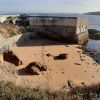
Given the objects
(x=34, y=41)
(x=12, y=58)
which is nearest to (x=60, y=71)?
(x=12, y=58)

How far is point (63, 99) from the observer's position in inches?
296

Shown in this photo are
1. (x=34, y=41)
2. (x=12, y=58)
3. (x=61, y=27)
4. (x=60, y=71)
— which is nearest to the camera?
(x=60, y=71)

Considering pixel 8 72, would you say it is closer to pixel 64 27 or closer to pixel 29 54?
pixel 29 54

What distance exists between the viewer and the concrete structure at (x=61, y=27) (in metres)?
36.3

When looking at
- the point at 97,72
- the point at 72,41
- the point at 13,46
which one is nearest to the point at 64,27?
the point at 72,41

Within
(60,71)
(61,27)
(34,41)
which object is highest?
(61,27)

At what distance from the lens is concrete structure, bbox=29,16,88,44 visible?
36281 millimetres

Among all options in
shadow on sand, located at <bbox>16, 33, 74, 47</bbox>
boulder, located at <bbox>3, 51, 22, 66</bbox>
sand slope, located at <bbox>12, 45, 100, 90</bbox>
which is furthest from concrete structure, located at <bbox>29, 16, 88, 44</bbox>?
boulder, located at <bbox>3, 51, 22, 66</bbox>

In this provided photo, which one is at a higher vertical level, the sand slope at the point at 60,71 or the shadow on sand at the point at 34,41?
the sand slope at the point at 60,71

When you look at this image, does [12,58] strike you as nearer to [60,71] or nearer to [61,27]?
[60,71]

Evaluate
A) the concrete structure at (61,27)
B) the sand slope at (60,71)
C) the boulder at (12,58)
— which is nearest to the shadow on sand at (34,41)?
the concrete structure at (61,27)

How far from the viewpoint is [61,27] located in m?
37.1

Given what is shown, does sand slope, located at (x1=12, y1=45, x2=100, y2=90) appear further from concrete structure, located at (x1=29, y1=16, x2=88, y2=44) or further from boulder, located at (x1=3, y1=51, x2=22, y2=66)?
concrete structure, located at (x1=29, y1=16, x2=88, y2=44)

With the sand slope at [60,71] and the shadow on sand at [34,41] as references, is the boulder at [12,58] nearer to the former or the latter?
the sand slope at [60,71]
